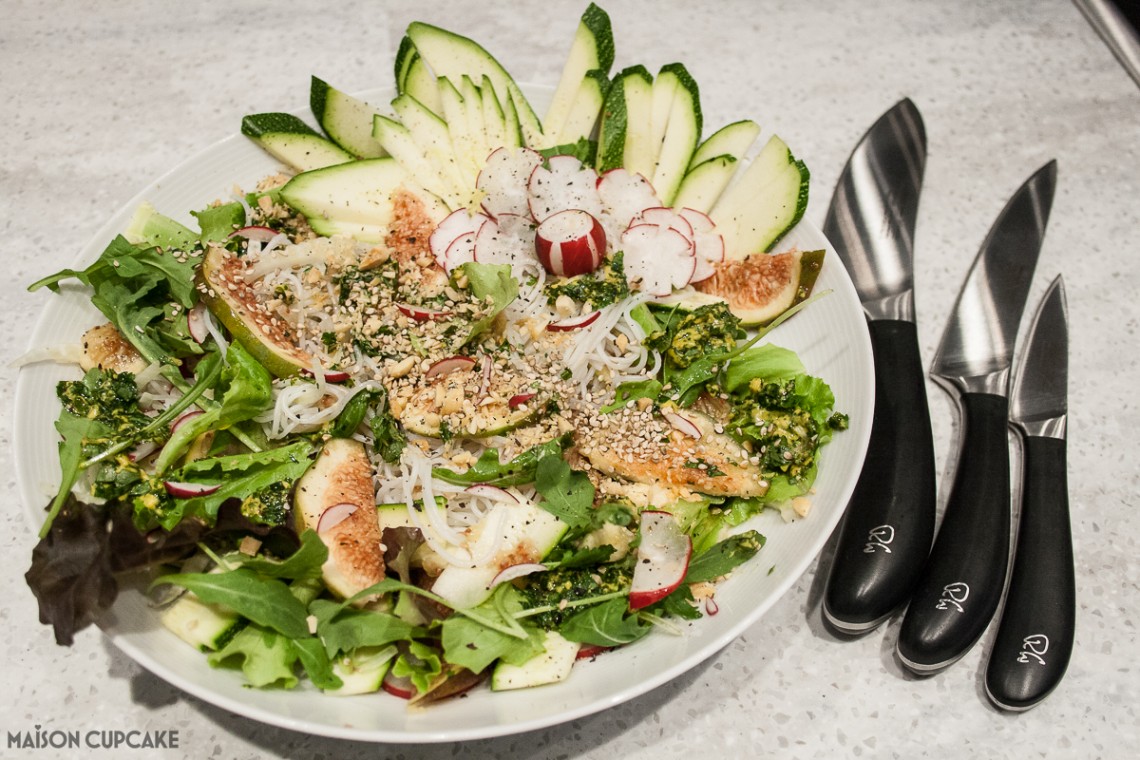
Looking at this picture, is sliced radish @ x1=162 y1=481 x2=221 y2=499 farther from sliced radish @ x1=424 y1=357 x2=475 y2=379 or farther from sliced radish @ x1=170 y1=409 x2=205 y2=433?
sliced radish @ x1=424 y1=357 x2=475 y2=379

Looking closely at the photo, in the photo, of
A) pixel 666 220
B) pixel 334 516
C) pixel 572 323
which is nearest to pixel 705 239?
pixel 666 220

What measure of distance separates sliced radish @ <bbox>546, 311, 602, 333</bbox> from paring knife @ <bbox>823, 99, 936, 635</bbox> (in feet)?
3.77

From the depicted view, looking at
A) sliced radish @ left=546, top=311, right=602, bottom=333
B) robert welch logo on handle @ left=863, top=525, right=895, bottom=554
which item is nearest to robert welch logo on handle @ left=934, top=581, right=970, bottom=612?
robert welch logo on handle @ left=863, top=525, right=895, bottom=554

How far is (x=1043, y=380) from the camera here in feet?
11.1

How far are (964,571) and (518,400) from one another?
165 centimetres

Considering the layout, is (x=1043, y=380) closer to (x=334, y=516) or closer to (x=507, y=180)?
(x=507, y=180)

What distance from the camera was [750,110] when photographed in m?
4.71

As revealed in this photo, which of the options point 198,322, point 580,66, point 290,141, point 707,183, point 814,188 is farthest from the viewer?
point 814,188

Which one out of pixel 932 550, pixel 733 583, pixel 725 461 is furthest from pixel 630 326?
pixel 932 550

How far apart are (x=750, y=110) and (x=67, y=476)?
389 cm

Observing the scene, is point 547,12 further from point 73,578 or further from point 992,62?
point 73,578

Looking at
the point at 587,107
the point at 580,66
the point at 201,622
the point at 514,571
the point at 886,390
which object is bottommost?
the point at 201,622

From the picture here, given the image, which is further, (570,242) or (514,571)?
(570,242)

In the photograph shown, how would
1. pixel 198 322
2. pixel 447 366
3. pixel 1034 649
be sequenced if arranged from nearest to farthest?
pixel 1034 649 → pixel 447 366 → pixel 198 322
